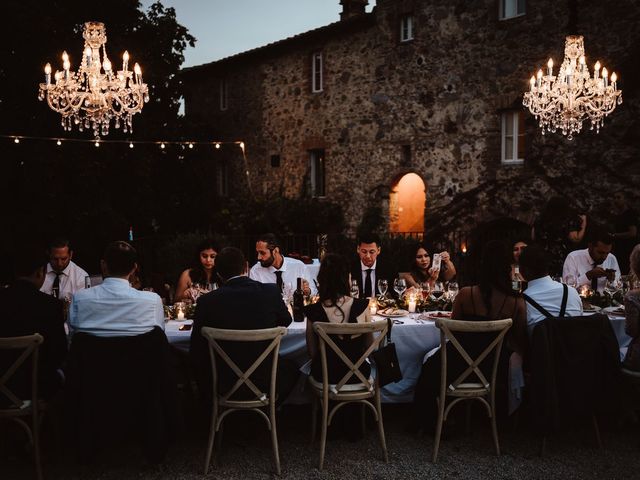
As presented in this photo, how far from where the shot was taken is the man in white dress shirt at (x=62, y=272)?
5930 millimetres

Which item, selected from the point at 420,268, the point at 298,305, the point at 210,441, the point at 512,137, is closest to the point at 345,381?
the point at 210,441

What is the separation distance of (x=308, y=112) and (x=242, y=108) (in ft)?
9.62

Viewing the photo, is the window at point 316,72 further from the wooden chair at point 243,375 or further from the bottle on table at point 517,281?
the wooden chair at point 243,375

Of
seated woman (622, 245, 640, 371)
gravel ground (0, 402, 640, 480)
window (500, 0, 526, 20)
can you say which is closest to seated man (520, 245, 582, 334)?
seated woman (622, 245, 640, 371)

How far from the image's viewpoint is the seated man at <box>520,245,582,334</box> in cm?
433

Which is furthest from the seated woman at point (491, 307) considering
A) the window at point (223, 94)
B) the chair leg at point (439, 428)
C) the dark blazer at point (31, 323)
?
the window at point (223, 94)

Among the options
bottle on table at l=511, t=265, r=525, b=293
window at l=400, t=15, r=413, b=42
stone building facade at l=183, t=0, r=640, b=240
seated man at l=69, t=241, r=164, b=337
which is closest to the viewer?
seated man at l=69, t=241, r=164, b=337

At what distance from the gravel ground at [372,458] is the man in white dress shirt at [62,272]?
1825 mm

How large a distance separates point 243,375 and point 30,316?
54.0 inches

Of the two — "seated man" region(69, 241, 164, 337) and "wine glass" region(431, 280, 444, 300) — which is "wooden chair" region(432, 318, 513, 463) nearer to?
"wine glass" region(431, 280, 444, 300)

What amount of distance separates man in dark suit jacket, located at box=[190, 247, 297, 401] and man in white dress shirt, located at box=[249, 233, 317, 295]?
1.60 meters

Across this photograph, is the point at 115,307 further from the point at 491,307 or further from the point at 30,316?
the point at 491,307

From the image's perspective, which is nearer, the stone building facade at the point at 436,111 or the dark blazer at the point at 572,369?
the dark blazer at the point at 572,369

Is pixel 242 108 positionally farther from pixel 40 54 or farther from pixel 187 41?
pixel 40 54
